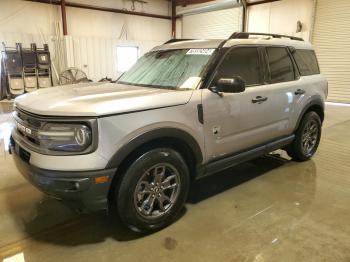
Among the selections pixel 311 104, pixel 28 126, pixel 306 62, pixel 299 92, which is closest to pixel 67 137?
pixel 28 126

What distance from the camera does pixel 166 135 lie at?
2.34 meters

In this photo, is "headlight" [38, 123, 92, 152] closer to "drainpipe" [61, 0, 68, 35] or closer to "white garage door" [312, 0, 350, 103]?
"white garage door" [312, 0, 350, 103]

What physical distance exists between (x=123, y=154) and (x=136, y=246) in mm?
760

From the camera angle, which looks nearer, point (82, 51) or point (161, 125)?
point (161, 125)

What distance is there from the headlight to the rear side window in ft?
9.64

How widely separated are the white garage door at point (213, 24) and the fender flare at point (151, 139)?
10404 millimetres

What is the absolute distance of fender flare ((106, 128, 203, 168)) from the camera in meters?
2.10

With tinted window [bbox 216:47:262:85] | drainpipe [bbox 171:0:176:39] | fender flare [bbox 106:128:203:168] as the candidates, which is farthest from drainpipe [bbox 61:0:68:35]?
fender flare [bbox 106:128:203:168]

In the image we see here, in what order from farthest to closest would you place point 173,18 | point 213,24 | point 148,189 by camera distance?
1. point 173,18
2. point 213,24
3. point 148,189

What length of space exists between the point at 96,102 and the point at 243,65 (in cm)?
165

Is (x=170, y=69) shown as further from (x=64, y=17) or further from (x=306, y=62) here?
(x=64, y=17)

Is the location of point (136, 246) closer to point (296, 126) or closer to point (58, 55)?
point (296, 126)

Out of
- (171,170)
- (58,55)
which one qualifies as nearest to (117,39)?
(58,55)

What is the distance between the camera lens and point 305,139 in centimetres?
413
